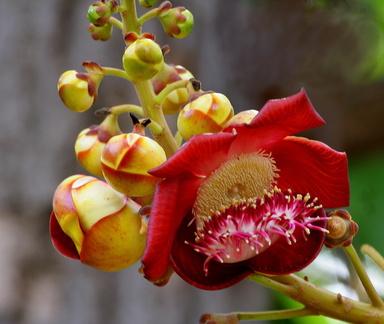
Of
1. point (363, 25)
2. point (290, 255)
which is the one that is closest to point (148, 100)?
point (290, 255)

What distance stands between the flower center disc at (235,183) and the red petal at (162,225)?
0.10 feet

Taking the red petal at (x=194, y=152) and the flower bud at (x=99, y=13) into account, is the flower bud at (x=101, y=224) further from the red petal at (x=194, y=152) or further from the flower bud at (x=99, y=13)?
the flower bud at (x=99, y=13)

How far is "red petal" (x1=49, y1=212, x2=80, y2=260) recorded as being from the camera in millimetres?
716

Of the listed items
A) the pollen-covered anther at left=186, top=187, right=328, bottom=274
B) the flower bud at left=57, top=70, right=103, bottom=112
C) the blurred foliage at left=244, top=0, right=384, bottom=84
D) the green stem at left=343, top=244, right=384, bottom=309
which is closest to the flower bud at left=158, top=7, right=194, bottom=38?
the flower bud at left=57, top=70, right=103, bottom=112

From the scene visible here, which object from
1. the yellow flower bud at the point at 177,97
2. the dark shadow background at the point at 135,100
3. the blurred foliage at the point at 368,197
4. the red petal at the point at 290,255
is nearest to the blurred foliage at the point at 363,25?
the dark shadow background at the point at 135,100

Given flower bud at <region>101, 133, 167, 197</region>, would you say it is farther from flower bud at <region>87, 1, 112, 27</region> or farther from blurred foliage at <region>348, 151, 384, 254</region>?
blurred foliage at <region>348, 151, 384, 254</region>

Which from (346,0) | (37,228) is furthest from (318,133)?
(37,228)

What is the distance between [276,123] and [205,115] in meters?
0.08

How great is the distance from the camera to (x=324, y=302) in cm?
67

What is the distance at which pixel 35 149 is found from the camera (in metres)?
2.18

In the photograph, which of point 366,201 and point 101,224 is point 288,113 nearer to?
point 101,224

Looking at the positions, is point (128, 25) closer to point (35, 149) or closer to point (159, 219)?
point (159, 219)

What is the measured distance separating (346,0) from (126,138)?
6.26 ft

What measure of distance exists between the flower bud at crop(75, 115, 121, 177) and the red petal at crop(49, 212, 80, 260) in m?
0.07
